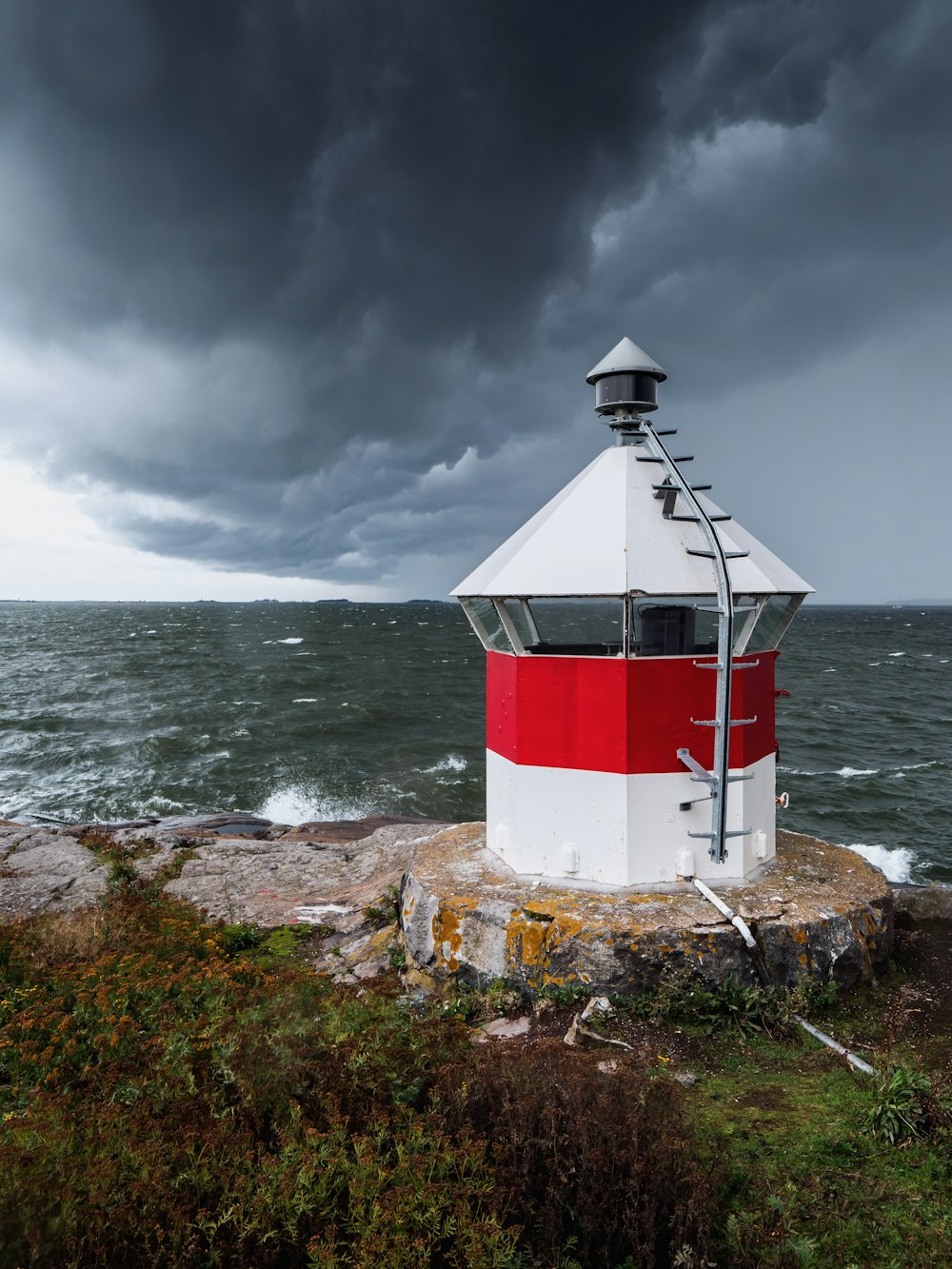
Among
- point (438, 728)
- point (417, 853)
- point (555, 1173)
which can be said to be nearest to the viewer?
point (555, 1173)

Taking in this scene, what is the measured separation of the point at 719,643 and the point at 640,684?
75 centimetres

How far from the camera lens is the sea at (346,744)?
2356 cm

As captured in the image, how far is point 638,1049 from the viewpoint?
568 centimetres

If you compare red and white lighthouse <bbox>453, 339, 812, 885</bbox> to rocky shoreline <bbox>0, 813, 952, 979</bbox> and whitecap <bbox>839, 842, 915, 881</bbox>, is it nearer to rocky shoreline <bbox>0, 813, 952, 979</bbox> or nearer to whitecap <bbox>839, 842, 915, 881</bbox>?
rocky shoreline <bbox>0, 813, 952, 979</bbox>

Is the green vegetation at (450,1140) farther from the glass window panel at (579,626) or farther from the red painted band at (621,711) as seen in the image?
the glass window panel at (579,626)

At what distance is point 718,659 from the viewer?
6805mm

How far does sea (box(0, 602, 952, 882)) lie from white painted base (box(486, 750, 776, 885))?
13.9 meters

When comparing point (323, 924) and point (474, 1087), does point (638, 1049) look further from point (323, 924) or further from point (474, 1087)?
point (323, 924)

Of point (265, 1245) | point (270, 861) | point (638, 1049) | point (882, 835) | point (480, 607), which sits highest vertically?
point (480, 607)

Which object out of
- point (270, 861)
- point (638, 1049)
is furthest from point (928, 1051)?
point (270, 861)

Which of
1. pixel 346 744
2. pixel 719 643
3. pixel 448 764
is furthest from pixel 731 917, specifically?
pixel 346 744

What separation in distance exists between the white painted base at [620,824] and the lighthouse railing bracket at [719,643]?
0.51ft

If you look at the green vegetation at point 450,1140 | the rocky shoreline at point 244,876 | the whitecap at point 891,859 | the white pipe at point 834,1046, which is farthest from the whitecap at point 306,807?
the white pipe at point 834,1046

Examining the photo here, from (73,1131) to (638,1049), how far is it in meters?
3.75
